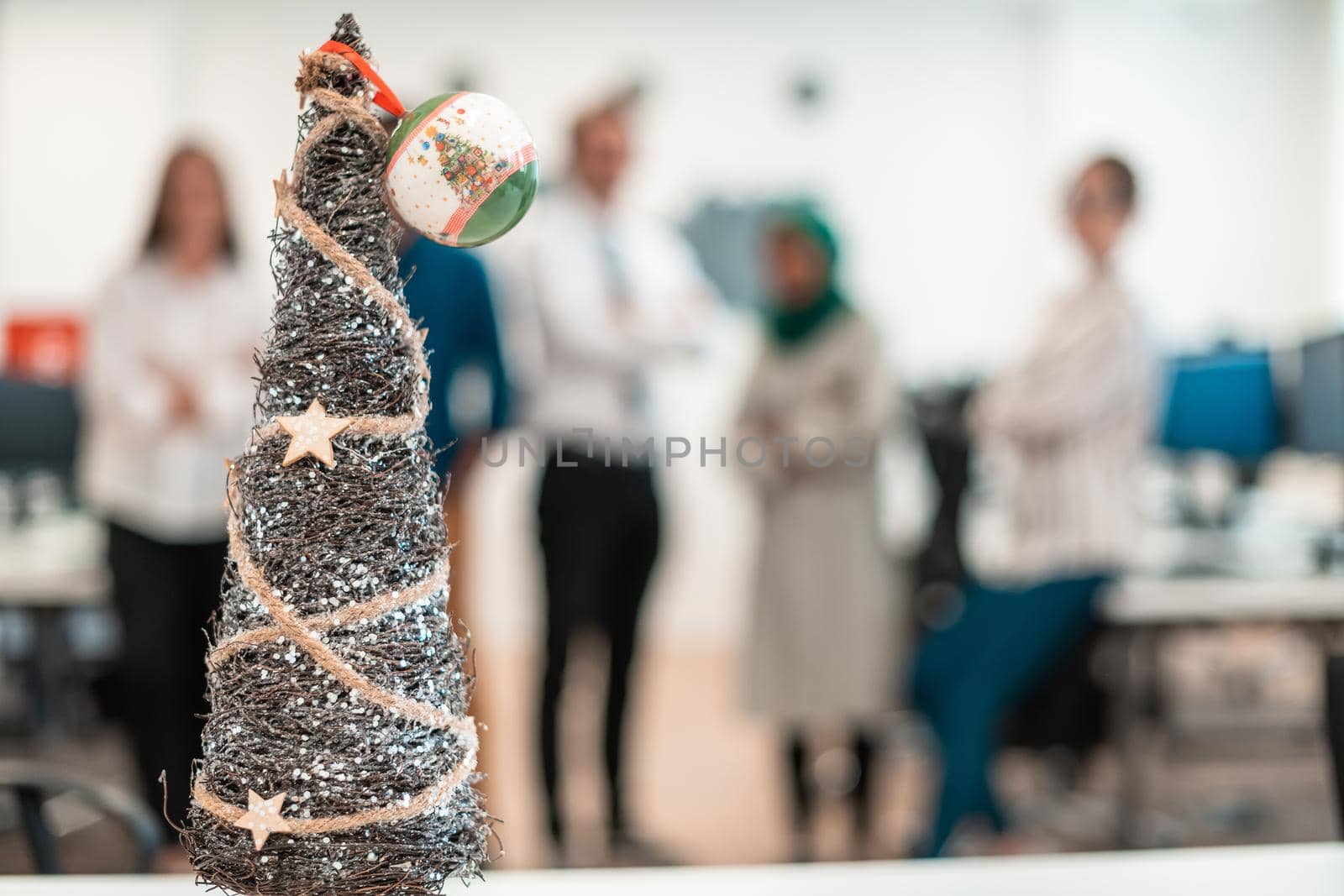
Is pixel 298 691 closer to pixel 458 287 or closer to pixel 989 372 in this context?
pixel 458 287

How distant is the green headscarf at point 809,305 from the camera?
2.32 metres

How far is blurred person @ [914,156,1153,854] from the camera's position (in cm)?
211

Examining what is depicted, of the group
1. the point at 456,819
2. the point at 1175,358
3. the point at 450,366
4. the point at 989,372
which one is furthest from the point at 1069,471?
the point at 989,372

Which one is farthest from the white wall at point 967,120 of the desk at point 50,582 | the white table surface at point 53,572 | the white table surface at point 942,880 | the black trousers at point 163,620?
the white table surface at point 942,880

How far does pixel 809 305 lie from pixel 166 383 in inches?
46.4

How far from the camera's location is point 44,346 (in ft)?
11.7

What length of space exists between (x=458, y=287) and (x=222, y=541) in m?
0.59

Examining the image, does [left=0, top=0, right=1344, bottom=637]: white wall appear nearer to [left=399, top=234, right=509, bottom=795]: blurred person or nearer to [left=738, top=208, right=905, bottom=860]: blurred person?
[left=738, top=208, right=905, bottom=860]: blurred person

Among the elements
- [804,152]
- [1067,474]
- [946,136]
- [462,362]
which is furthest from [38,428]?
[946,136]

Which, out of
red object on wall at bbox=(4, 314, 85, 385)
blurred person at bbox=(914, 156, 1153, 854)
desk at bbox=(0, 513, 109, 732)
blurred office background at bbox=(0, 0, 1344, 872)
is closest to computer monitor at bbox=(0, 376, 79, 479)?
desk at bbox=(0, 513, 109, 732)

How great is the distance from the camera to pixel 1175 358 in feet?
11.1

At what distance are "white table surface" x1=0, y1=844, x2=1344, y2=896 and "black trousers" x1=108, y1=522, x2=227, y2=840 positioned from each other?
136 centimetres

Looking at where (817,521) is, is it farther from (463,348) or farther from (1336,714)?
(1336,714)

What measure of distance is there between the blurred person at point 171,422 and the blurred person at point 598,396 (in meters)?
0.55
